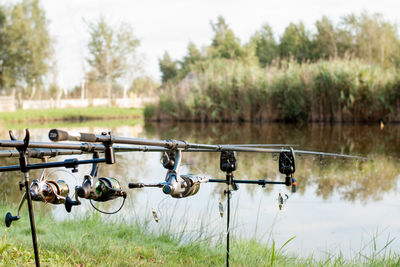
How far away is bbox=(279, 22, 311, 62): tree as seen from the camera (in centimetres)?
4491

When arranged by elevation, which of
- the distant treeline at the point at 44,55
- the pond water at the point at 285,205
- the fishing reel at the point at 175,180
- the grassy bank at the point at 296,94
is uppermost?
the distant treeline at the point at 44,55

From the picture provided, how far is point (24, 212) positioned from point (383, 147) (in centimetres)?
801

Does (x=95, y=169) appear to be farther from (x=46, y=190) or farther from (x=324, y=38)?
(x=324, y=38)

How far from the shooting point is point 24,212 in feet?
15.6

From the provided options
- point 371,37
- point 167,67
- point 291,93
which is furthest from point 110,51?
point 291,93

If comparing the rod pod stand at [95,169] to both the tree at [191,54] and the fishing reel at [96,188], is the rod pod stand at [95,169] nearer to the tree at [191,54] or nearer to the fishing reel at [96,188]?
the fishing reel at [96,188]

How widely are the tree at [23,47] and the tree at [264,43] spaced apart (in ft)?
69.1

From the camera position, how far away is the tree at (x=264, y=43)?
1875 inches

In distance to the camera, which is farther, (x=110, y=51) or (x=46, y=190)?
(x=110, y=51)

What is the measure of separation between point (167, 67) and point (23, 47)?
26741mm

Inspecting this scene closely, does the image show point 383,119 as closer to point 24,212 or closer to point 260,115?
point 260,115

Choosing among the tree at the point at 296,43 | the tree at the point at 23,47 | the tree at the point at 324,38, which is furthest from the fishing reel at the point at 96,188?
the tree at the point at 296,43

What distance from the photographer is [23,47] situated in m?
37.2

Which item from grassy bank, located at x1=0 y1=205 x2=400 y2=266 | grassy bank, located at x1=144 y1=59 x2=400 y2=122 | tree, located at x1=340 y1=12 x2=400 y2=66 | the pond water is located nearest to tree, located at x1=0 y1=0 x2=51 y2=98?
grassy bank, located at x1=144 y1=59 x2=400 y2=122
